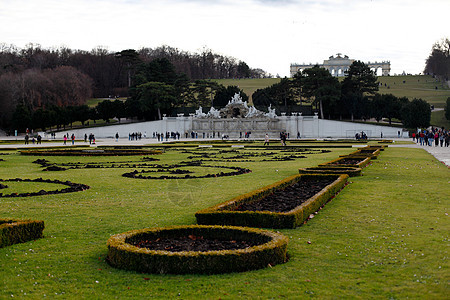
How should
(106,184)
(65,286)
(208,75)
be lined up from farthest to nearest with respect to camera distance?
(208,75) < (106,184) < (65,286)

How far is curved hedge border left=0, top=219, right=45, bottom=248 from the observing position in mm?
6395

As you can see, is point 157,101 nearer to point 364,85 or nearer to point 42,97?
point 42,97

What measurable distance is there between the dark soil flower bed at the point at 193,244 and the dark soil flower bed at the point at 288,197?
2215 millimetres

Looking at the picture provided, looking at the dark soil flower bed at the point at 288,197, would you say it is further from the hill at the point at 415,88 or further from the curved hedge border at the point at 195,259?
the hill at the point at 415,88

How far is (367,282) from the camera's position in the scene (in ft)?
16.3

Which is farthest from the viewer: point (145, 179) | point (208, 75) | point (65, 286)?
point (208, 75)

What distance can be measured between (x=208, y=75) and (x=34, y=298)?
402 feet

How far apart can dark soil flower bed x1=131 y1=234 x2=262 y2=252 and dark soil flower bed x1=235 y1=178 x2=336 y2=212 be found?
2215mm

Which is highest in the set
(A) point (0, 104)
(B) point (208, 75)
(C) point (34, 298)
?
(B) point (208, 75)

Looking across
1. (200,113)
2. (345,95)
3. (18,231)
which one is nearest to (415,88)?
(345,95)

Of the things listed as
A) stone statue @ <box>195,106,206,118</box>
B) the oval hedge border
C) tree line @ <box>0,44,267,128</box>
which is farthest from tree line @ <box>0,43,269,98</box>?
the oval hedge border

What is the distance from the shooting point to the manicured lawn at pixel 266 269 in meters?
4.81

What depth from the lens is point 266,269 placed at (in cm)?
540

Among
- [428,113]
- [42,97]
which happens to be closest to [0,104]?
[42,97]
